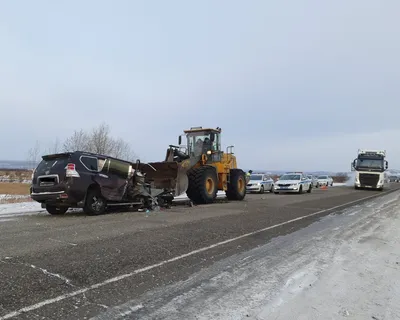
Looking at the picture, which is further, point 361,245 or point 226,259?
point 361,245

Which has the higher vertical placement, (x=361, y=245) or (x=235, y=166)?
(x=235, y=166)

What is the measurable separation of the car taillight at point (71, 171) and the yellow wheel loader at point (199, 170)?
13.7 feet

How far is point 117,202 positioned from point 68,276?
8550mm

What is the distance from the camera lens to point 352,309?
446 cm

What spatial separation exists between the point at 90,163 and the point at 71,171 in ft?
2.97

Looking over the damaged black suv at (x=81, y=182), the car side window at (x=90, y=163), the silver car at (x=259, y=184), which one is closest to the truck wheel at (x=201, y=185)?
the damaged black suv at (x=81, y=182)

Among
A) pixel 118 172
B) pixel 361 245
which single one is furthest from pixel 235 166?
pixel 361 245

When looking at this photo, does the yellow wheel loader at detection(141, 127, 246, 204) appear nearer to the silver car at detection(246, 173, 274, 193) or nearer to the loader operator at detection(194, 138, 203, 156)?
the loader operator at detection(194, 138, 203, 156)

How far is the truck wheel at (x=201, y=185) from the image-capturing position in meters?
17.1

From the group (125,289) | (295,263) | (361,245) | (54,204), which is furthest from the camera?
(54,204)

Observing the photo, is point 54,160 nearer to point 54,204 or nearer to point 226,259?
point 54,204

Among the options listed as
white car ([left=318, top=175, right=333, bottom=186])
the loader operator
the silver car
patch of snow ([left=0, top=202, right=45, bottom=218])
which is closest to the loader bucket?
the loader operator

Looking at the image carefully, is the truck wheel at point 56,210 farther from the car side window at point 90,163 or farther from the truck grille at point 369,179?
the truck grille at point 369,179

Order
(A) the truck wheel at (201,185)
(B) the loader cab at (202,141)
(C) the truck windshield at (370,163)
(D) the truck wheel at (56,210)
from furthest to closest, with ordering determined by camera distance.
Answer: (C) the truck windshield at (370,163), (B) the loader cab at (202,141), (A) the truck wheel at (201,185), (D) the truck wheel at (56,210)
